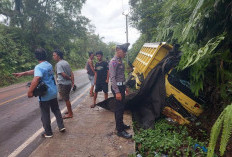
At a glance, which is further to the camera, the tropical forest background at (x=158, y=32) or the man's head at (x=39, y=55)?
the man's head at (x=39, y=55)

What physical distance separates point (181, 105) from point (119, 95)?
1.65m

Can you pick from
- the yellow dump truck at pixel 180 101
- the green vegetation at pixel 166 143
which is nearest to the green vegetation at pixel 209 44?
the yellow dump truck at pixel 180 101

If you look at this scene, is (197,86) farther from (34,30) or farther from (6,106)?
(34,30)

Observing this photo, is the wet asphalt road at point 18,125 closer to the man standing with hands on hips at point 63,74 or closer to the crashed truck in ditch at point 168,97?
the man standing with hands on hips at point 63,74

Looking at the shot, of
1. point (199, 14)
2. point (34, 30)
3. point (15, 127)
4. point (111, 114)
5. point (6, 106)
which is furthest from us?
point (34, 30)

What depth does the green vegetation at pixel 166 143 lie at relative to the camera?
3.04 m

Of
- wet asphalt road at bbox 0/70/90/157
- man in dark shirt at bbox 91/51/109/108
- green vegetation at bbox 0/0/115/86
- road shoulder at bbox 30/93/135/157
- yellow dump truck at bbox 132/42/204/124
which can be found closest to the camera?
road shoulder at bbox 30/93/135/157

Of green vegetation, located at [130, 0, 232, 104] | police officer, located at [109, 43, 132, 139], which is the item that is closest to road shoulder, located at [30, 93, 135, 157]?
police officer, located at [109, 43, 132, 139]

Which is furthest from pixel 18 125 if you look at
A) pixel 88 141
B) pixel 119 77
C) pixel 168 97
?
pixel 168 97

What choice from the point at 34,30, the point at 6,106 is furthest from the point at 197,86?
the point at 34,30

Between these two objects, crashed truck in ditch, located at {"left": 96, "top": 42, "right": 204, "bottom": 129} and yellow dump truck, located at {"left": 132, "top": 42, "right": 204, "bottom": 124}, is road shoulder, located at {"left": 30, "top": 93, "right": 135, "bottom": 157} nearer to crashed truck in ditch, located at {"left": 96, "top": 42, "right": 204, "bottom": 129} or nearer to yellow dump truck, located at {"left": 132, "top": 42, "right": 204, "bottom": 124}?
crashed truck in ditch, located at {"left": 96, "top": 42, "right": 204, "bottom": 129}

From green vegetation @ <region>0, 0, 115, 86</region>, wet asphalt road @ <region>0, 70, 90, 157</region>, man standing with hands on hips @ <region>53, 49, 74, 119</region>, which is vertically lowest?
wet asphalt road @ <region>0, 70, 90, 157</region>

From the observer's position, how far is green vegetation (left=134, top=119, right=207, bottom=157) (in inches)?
120

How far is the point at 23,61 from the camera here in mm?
17812
